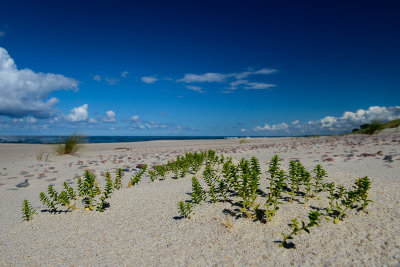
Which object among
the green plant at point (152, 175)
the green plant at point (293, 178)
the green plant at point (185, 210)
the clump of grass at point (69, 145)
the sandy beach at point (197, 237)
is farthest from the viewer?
the clump of grass at point (69, 145)

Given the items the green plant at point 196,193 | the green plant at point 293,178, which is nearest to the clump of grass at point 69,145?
the green plant at point 196,193

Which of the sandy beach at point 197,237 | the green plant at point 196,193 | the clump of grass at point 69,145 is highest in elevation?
the clump of grass at point 69,145

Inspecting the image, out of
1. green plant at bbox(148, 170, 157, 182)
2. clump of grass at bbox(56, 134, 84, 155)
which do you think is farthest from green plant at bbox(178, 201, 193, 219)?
clump of grass at bbox(56, 134, 84, 155)

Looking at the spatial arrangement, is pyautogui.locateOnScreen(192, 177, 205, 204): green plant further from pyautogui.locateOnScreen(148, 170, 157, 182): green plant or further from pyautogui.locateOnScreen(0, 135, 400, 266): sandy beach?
pyautogui.locateOnScreen(148, 170, 157, 182): green plant

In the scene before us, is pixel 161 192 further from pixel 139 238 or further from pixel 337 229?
pixel 337 229

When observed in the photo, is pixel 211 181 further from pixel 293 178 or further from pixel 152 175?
pixel 152 175

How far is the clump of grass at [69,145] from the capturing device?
494 inches

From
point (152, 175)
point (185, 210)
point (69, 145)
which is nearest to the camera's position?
point (185, 210)

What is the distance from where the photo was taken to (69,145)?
1270 centimetres

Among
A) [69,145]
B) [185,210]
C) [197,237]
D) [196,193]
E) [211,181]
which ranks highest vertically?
[69,145]

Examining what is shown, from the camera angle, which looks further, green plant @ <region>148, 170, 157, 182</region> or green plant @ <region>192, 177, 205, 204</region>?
green plant @ <region>148, 170, 157, 182</region>

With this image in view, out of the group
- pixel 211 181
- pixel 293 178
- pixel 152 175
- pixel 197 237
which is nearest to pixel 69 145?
pixel 152 175

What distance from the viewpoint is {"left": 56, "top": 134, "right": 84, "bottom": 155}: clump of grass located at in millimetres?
12555

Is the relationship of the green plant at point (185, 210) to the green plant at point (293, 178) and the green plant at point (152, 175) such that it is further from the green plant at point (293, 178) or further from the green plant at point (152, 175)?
the green plant at point (152, 175)
